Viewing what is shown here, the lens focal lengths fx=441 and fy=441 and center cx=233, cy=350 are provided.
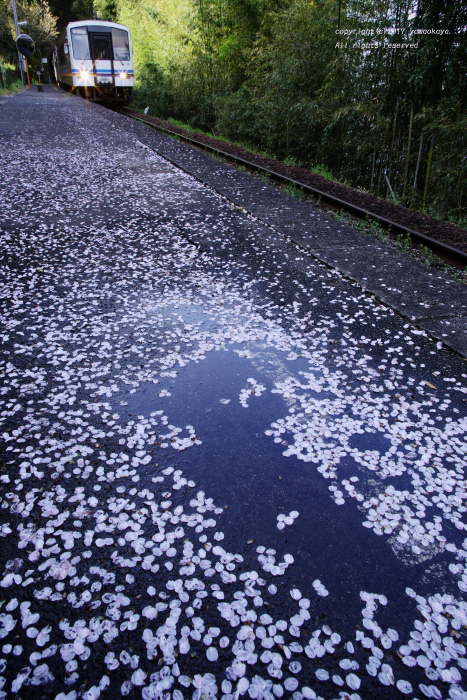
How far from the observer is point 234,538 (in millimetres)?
1688

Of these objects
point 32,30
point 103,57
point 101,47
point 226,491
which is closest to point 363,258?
point 226,491

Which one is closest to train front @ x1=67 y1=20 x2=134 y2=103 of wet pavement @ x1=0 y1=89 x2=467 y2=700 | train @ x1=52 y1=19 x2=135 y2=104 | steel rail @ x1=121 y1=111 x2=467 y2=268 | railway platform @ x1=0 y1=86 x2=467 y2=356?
train @ x1=52 y1=19 x2=135 y2=104

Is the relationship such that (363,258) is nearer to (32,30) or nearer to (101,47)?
(101,47)

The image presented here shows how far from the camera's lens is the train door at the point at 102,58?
17.0 m

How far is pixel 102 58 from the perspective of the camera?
17734 mm

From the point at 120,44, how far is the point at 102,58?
3.16ft

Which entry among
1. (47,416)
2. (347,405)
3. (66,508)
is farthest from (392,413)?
(47,416)

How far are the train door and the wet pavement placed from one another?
17.6 meters

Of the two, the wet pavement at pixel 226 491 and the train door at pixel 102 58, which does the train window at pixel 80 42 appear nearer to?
the train door at pixel 102 58

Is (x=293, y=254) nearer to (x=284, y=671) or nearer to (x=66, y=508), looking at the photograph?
(x=66, y=508)

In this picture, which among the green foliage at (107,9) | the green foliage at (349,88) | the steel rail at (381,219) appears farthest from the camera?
the green foliage at (107,9)

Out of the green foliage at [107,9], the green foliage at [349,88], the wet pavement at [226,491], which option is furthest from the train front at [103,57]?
the wet pavement at [226,491]

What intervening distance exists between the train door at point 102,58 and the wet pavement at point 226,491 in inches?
691

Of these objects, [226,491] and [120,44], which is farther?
[120,44]
